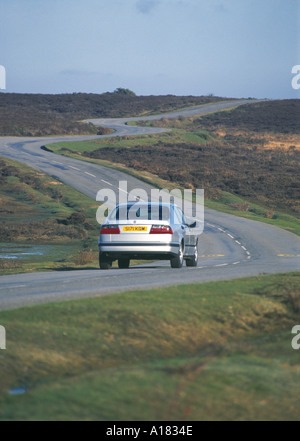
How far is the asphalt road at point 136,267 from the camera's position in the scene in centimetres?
1327

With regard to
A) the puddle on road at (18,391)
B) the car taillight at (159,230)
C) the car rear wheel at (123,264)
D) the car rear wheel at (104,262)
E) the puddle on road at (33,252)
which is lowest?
the puddle on road at (33,252)

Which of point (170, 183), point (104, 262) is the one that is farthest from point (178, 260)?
point (170, 183)

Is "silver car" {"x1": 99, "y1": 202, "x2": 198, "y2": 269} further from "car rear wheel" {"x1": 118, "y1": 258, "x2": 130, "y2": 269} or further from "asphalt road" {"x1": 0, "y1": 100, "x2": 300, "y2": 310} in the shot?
"car rear wheel" {"x1": 118, "y1": 258, "x2": 130, "y2": 269}

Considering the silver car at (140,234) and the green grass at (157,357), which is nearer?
the green grass at (157,357)

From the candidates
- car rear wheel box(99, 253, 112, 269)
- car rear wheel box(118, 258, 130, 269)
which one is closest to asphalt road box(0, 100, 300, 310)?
car rear wheel box(99, 253, 112, 269)

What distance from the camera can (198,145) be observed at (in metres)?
85.9

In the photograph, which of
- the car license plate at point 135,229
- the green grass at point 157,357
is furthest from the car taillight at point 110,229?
the green grass at point 157,357

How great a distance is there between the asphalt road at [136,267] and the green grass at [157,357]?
75.9 inches

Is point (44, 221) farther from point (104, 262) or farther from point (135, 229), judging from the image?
point (135, 229)

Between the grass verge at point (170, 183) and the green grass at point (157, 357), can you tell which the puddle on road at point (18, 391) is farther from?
the grass verge at point (170, 183)

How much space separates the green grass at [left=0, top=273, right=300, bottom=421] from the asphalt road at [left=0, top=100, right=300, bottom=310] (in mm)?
1928

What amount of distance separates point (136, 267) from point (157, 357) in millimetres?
12849
